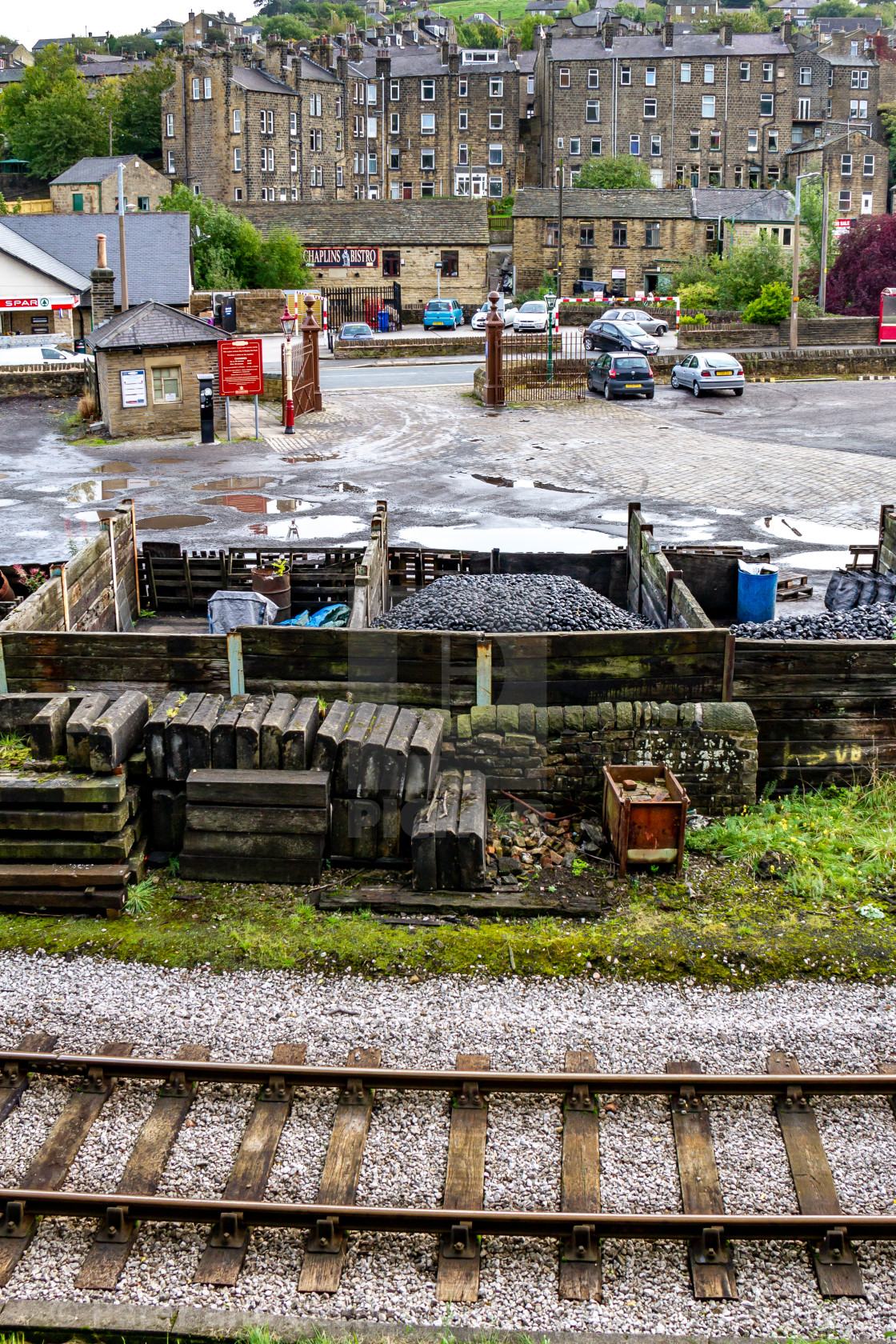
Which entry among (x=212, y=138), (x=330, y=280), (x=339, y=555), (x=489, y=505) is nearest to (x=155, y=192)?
(x=212, y=138)

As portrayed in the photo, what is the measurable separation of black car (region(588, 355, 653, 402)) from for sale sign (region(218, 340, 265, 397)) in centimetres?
1169

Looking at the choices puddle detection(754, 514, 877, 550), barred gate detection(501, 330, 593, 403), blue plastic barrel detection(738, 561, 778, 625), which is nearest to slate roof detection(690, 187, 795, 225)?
barred gate detection(501, 330, 593, 403)

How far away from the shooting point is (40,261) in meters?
53.5

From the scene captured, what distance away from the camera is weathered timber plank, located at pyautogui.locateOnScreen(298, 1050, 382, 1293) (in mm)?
6375

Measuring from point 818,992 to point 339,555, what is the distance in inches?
429

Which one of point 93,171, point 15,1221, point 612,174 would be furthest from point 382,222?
point 15,1221

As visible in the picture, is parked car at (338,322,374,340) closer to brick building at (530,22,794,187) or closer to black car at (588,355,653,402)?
black car at (588,355,653,402)

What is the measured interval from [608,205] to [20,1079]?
226 ft

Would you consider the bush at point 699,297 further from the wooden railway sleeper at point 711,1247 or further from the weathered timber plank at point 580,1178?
the wooden railway sleeper at point 711,1247

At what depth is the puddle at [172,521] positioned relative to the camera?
→ 24219mm

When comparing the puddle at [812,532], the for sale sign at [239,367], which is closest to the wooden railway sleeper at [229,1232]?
the puddle at [812,532]

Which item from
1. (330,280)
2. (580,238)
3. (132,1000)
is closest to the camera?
(132,1000)

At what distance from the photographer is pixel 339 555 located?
59.4 feet

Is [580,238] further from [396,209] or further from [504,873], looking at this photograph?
[504,873]
